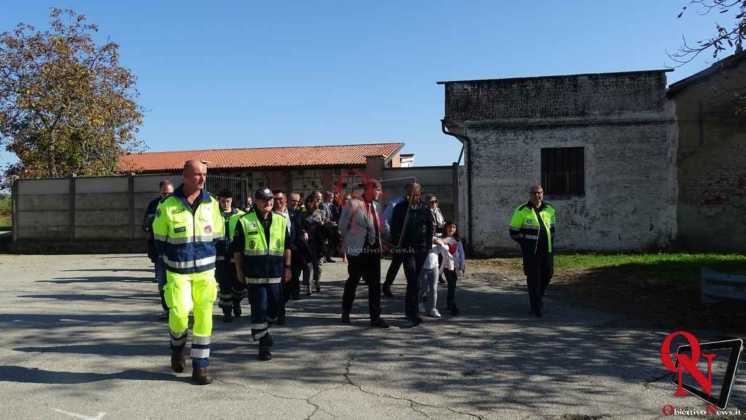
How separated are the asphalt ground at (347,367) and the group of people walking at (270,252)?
33 centimetres

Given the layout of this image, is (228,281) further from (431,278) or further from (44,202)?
(44,202)

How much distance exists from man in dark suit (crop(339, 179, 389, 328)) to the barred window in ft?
33.4

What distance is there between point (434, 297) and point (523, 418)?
3842 mm

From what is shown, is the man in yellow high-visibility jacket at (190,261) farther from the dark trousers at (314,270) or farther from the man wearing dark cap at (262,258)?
the dark trousers at (314,270)

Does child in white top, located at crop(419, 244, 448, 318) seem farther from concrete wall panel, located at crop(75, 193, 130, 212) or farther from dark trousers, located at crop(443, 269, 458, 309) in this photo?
concrete wall panel, located at crop(75, 193, 130, 212)

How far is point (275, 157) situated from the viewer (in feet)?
128

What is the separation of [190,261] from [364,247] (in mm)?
2743

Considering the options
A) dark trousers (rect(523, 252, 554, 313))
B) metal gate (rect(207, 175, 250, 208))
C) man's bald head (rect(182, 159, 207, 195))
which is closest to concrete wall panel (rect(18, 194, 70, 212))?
metal gate (rect(207, 175, 250, 208))

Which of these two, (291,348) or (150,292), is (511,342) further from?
(150,292)

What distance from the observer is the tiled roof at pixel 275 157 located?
37406mm

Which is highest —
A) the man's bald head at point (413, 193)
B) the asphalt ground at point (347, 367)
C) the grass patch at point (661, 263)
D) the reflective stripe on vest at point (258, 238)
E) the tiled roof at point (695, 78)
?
the tiled roof at point (695, 78)

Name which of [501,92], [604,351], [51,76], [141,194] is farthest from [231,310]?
[51,76]

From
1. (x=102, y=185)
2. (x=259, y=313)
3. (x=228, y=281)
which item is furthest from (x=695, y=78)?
(x=102, y=185)

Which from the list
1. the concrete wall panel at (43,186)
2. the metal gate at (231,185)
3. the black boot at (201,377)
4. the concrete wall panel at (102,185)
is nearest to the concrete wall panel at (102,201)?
the concrete wall panel at (102,185)
